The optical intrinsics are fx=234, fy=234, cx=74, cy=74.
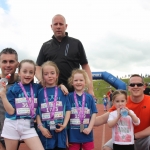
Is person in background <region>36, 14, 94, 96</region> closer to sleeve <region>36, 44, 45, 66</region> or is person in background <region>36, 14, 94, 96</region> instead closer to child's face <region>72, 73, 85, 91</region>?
sleeve <region>36, 44, 45, 66</region>

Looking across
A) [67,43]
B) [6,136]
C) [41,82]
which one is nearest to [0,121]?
[6,136]

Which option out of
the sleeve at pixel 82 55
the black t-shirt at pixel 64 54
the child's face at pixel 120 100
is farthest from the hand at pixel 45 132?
the sleeve at pixel 82 55

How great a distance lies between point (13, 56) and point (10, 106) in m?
0.97

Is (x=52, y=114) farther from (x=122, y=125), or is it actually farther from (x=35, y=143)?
(x=122, y=125)

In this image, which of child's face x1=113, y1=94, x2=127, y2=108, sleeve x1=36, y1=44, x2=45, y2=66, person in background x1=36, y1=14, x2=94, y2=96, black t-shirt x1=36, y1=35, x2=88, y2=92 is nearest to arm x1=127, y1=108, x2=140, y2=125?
child's face x1=113, y1=94, x2=127, y2=108

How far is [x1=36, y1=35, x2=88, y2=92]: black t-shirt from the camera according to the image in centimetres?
392

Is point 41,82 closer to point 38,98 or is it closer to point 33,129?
point 38,98

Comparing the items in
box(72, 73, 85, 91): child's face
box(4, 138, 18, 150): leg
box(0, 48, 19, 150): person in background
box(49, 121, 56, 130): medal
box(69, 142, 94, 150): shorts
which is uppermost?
box(0, 48, 19, 150): person in background

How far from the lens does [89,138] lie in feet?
11.9

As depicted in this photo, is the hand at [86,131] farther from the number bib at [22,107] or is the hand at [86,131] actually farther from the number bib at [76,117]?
the number bib at [22,107]

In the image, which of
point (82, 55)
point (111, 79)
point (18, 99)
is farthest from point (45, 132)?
point (111, 79)

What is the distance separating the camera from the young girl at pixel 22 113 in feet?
10.7

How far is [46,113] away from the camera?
337 cm

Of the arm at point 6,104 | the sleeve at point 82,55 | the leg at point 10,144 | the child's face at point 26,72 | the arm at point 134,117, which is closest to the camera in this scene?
the arm at point 6,104
